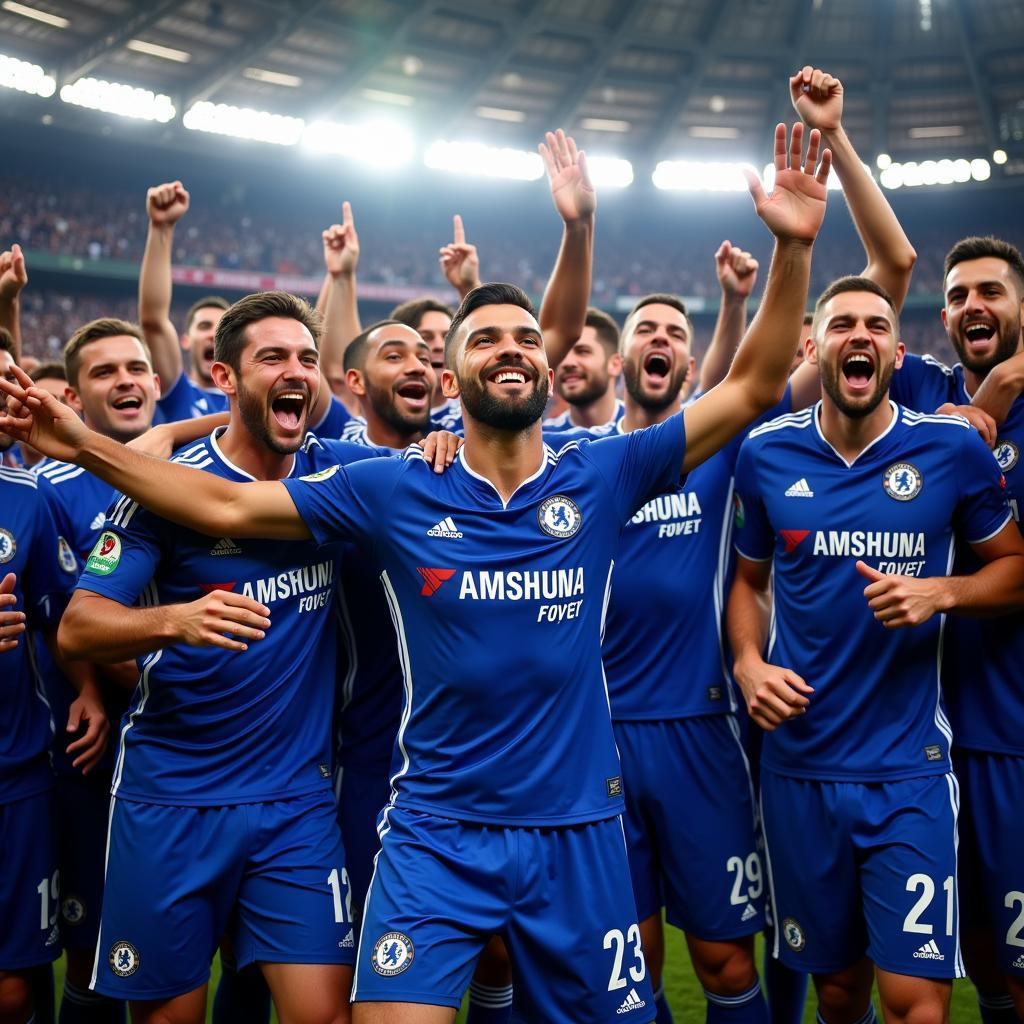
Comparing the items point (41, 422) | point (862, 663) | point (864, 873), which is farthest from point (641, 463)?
point (41, 422)

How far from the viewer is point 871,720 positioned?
3492mm

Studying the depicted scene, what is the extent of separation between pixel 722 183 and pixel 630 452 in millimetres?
31773

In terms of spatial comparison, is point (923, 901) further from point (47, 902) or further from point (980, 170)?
point (980, 170)

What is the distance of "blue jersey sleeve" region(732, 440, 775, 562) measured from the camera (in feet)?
12.6

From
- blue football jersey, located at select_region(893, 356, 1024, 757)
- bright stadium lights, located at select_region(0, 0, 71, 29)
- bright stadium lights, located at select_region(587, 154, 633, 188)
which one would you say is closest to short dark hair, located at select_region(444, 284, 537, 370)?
blue football jersey, located at select_region(893, 356, 1024, 757)

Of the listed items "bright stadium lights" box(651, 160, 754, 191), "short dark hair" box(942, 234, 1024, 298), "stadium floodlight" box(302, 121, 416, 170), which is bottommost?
"short dark hair" box(942, 234, 1024, 298)

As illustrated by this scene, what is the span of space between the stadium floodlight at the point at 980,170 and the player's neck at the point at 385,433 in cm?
3040

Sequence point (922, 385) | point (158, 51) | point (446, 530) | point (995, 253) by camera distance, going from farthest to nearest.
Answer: point (158, 51), point (922, 385), point (995, 253), point (446, 530)

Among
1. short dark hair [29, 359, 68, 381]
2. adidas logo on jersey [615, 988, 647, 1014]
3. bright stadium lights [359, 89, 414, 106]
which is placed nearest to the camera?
adidas logo on jersey [615, 988, 647, 1014]

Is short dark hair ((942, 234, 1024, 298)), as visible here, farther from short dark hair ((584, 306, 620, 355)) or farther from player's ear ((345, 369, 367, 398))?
player's ear ((345, 369, 367, 398))

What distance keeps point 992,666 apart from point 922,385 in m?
1.16

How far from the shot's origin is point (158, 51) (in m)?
24.2

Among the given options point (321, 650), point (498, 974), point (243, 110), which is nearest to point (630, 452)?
point (321, 650)

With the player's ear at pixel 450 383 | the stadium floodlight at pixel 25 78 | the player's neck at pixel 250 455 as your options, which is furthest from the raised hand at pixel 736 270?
the stadium floodlight at pixel 25 78
